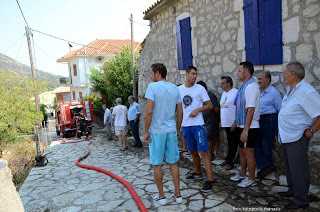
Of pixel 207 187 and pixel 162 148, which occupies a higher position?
pixel 162 148

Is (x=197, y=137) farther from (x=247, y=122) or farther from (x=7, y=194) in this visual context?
(x=7, y=194)

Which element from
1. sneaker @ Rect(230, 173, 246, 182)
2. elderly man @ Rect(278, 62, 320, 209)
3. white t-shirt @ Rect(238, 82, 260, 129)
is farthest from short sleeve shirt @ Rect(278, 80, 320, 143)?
sneaker @ Rect(230, 173, 246, 182)

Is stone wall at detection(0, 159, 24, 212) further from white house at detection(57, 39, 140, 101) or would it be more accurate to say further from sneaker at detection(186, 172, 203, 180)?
white house at detection(57, 39, 140, 101)

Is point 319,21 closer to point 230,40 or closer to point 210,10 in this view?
point 230,40

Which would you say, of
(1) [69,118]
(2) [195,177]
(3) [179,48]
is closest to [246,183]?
(2) [195,177]

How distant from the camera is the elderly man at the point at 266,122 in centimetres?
379

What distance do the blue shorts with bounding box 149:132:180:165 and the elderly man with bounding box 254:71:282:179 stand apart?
1.50 m

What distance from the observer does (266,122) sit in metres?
3.80

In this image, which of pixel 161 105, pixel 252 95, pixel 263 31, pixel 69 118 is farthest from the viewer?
pixel 69 118

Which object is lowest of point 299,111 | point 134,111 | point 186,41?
point 134,111

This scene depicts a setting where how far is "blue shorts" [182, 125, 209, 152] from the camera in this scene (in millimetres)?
3594

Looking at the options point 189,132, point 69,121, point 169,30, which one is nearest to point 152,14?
point 169,30

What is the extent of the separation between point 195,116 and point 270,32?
6.35ft

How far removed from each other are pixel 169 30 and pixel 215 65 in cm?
261
